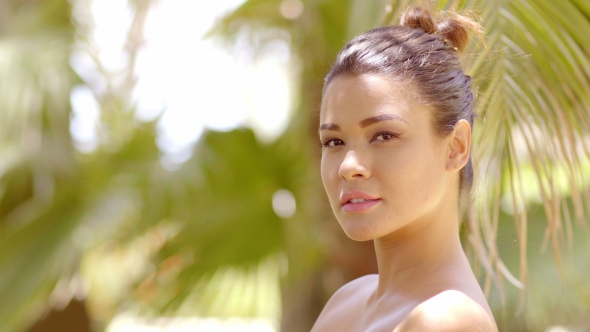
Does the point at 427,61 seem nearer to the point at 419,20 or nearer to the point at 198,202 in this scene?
the point at 419,20

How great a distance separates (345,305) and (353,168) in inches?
17.4

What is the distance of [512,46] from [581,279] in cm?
181

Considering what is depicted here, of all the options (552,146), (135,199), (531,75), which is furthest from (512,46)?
(135,199)

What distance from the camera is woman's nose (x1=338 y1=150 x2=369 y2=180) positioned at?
1.12 m

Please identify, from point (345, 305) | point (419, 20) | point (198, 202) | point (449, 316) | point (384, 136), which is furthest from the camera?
point (198, 202)

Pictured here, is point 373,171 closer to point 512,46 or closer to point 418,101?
point 418,101

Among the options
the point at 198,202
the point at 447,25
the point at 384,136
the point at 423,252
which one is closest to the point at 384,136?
the point at 384,136

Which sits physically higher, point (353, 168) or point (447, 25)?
point (447, 25)

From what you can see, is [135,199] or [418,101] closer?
[418,101]

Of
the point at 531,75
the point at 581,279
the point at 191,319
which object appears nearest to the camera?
the point at 531,75

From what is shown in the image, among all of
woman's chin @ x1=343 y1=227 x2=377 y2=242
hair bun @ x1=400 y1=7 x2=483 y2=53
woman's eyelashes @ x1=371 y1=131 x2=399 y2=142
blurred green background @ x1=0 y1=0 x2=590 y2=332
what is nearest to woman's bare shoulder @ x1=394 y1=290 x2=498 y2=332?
woman's chin @ x1=343 y1=227 x2=377 y2=242

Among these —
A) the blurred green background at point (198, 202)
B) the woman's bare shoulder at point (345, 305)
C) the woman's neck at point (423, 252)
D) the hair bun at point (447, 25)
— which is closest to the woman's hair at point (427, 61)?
the hair bun at point (447, 25)

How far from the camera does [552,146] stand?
151 cm

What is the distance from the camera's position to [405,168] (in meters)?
1.13
